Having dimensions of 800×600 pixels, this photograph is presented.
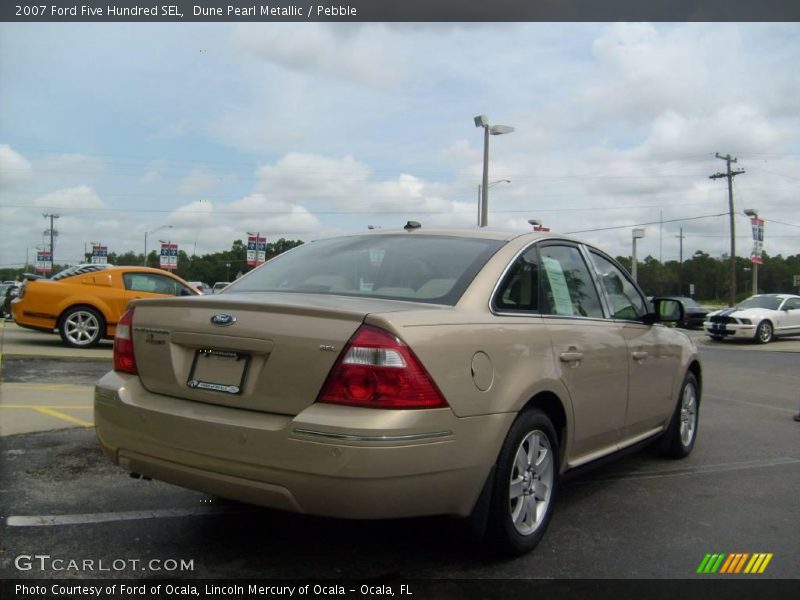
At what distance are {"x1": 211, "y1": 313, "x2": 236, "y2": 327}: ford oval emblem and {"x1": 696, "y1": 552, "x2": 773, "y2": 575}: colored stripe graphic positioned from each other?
94.9 inches

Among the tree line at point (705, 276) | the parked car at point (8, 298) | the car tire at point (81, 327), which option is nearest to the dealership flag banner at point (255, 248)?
the parked car at point (8, 298)

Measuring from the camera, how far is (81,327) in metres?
12.2

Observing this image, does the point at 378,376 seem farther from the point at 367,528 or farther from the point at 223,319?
the point at 367,528

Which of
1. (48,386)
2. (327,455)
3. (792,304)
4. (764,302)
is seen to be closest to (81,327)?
(48,386)

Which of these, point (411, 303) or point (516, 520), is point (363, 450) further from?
point (516, 520)

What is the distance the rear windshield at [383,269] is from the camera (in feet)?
11.5

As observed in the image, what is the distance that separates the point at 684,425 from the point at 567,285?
2.07 m

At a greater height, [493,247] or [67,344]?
[493,247]

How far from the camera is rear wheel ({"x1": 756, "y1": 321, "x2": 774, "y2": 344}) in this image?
2058cm

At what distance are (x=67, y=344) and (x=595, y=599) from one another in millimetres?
11337

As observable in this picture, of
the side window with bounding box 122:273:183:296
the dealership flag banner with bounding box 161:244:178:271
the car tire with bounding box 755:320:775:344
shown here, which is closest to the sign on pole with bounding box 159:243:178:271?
the dealership flag banner with bounding box 161:244:178:271

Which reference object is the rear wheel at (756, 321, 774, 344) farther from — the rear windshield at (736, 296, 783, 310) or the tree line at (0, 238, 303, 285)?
the tree line at (0, 238, 303, 285)

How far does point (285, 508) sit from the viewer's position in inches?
111

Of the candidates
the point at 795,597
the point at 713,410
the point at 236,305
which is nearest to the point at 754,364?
the point at 713,410
